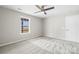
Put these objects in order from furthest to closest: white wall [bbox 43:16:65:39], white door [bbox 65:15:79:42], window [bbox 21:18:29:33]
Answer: white wall [bbox 43:16:65:39]
window [bbox 21:18:29:33]
white door [bbox 65:15:79:42]

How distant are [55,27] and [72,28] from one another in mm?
1644

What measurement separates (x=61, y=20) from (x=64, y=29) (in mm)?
950

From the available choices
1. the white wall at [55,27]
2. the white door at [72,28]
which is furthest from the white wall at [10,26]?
the white door at [72,28]

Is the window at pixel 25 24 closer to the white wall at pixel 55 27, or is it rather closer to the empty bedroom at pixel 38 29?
the empty bedroom at pixel 38 29

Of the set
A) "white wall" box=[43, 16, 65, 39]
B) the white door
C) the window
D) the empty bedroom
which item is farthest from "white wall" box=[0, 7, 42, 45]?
the white door

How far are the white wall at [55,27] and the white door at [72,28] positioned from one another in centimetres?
38

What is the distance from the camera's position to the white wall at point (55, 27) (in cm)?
569

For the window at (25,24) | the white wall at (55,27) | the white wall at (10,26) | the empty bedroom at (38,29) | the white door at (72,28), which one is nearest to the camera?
the empty bedroom at (38,29)

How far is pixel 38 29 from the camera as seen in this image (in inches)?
269

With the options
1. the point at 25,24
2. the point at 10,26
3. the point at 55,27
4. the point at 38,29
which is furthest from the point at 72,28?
the point at 10,26

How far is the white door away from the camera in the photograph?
478 cm

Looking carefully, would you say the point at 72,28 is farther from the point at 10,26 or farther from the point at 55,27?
the point at 10,26

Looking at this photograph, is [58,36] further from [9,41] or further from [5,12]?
[5,12]

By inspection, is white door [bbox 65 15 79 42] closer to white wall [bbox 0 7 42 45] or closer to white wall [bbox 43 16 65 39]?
white wall [bbox 43 16 65 39]
